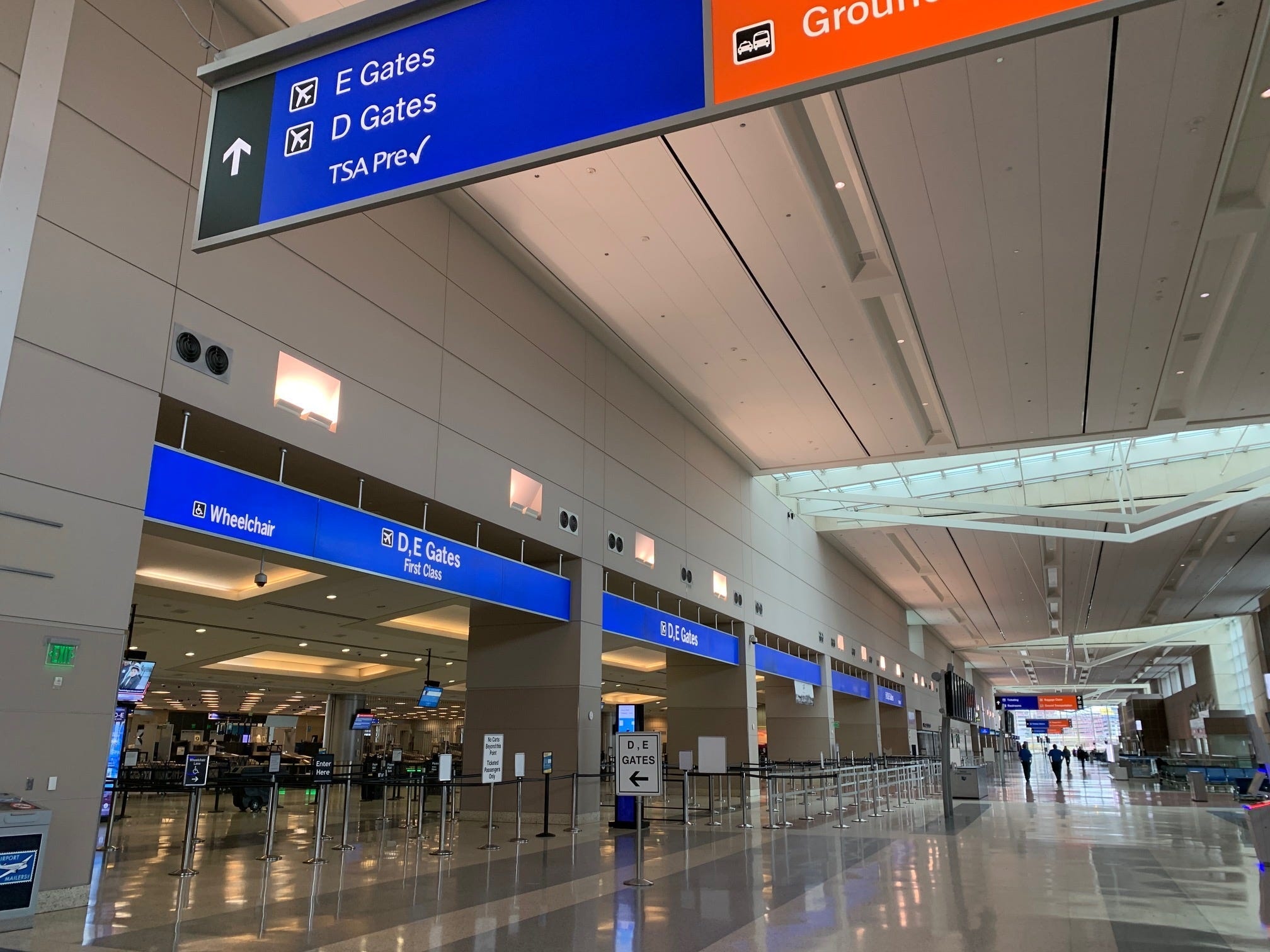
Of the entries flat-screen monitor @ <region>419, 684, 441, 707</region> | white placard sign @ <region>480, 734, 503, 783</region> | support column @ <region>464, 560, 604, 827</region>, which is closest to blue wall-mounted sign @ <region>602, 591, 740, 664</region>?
support column @ <region>464, 560, 604, 827</region>

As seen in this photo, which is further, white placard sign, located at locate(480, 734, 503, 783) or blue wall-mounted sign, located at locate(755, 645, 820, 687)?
blue wall-mounted sign, located at locate(755, 645, 820, 687)

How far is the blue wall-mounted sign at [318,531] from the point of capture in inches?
291

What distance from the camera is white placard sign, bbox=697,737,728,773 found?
498 inches

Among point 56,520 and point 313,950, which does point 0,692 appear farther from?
point 313,950

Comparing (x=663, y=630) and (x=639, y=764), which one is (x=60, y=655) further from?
(x=663, y=630)

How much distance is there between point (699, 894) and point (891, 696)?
3164 cm

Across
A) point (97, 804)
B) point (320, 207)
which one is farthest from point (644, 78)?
point (97, 804)

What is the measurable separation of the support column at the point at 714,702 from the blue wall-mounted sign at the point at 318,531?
8799 mm

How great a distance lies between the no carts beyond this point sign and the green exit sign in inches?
171

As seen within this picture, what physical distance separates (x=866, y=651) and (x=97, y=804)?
29.9 metres

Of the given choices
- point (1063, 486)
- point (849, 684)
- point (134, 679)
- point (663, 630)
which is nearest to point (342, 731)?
point (134, 679)

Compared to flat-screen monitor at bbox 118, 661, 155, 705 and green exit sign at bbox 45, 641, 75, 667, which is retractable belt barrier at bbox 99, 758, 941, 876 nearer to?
flat-screen monitor at bbox 118, 661, 155, 705

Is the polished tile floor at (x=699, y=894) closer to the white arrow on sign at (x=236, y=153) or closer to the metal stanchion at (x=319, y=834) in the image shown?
the metal stanchion at (x=319, y=834)

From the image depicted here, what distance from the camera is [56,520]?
21.0ft
